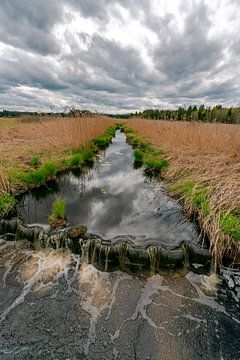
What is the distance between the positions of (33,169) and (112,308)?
205 inches

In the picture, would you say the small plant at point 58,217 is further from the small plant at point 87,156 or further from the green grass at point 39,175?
the small plant at point 87,156

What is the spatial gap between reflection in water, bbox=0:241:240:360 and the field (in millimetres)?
818

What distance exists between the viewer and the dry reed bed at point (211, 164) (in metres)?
3.75

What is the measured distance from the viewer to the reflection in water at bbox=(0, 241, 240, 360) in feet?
7.06

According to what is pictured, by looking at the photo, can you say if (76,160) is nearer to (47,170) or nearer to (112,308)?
(47,170)

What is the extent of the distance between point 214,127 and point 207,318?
24.0ft

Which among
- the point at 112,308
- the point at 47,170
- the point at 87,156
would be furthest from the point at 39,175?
the point at 112,308

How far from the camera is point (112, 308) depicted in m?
2.60

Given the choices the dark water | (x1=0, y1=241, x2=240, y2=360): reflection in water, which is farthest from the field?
(x1=0, y1=241, x2=240, y2=360): reflection in water

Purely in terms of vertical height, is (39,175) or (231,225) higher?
(231,225)

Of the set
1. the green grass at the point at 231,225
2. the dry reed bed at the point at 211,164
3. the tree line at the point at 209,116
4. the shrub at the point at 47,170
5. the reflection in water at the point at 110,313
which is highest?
the tree line at the point at 209,116

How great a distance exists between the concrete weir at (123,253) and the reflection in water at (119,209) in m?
0.27

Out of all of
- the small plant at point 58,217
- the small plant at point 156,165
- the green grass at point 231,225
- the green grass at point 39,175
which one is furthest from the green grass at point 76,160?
the green grass at point 231,225

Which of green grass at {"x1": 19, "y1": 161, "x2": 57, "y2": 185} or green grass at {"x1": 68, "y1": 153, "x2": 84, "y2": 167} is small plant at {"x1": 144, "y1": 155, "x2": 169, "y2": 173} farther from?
green grass at {"x1": 19, "y1": 161, "x2": 57, "y2": 185}
